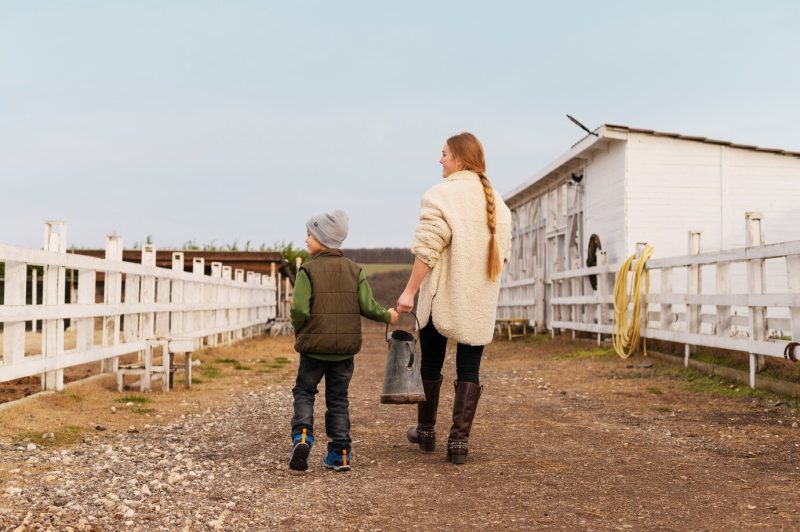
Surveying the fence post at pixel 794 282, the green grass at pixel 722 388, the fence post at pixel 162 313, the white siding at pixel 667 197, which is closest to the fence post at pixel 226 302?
the fence post at pixel 162 313

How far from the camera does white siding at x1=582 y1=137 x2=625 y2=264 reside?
16250 millimetres

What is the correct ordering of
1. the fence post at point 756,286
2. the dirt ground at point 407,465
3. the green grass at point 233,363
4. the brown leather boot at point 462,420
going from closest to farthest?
the dirt ground at point 407,465, the brown leather boot at point 462,420, the fence post at point 756,286, the green grass at point 233,363

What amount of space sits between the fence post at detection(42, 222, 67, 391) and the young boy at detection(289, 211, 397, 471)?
136 inches

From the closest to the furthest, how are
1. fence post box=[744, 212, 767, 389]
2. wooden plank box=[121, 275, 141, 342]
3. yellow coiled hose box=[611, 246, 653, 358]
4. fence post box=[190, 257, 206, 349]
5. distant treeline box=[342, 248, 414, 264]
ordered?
fence post box=[744, 212, 767, 389] < wooden plank box=[121, 275, 141, 342] < yellow coiled hose box=[611, 246, 653, 358] < fence post box=[190, 257, 206, 349] < distant treeline box=[342, 248, 414, 264]

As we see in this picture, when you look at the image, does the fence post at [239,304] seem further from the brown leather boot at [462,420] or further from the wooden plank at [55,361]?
the brown leather boot at [462,420]

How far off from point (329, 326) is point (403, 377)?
1.85 ft

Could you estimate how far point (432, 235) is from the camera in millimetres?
5402

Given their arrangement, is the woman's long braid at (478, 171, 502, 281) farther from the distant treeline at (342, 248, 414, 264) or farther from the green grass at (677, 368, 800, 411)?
the distant treeline at (342, 248, 414, 264)

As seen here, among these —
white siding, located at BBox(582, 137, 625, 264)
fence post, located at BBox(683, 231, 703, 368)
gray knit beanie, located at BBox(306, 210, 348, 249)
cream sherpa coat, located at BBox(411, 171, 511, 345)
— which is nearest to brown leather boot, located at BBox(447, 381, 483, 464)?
cream sherpa coat, located at BBox(411, 171, 511, 345)

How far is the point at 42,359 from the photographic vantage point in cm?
766

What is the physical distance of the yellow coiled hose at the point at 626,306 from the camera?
1262 centimetres

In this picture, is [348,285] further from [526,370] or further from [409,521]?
[526,370]

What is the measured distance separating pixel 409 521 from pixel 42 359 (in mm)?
4932

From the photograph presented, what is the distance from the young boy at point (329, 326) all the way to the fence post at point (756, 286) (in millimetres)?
5002
